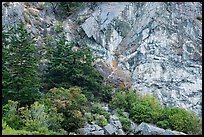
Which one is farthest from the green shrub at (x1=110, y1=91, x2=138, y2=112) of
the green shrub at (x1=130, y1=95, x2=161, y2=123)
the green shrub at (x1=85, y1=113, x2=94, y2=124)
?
the green shrub at (x1=85, y1=113, x2=94, y2=124)

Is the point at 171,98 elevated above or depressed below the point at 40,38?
below

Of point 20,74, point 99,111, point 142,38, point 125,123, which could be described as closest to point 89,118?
point 99,111

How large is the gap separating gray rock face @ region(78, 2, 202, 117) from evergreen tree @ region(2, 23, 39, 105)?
945 cm

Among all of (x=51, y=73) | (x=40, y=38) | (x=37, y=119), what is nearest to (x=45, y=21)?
(x=40, y=38)

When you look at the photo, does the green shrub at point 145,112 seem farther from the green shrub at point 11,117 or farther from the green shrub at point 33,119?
the green shrub at point 11,117

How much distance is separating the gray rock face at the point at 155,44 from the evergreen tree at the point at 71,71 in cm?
413

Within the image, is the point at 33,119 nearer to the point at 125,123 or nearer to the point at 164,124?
the point at 125,123

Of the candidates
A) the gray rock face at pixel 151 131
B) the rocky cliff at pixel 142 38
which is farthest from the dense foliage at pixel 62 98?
the rocky cliff at pixel 142 38

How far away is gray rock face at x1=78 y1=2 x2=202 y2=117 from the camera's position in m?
28.5

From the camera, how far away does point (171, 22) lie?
31906mm

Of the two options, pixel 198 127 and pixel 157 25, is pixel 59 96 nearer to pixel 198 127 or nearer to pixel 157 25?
pixel 198 127

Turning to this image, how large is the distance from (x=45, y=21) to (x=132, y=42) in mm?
8079

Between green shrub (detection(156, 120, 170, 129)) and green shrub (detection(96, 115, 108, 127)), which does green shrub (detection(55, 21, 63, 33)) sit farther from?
green shrub (detection(156, 120, 170, 129))

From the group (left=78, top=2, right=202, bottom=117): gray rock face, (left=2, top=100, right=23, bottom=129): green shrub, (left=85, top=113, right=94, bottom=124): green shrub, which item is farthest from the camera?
(left=78, top=2, right=202, bottom=117): gray rock face
